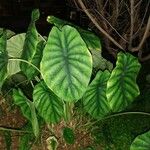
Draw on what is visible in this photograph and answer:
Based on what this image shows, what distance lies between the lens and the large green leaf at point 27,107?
1379 mm

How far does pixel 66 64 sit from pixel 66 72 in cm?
3

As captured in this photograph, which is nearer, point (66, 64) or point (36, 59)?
point (66, 64)

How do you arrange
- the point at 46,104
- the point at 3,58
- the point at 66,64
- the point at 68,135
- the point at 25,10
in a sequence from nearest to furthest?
the point at 66,64
the point at 3,58
the point at 46,104
the point at 68,135
the point at 25,10

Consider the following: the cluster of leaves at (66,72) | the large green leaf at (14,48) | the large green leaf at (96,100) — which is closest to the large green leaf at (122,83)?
the cluster of leaves at (66,72)

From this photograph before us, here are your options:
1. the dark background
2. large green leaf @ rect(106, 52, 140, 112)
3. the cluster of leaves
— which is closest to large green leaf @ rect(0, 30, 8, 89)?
the cluster of leaves

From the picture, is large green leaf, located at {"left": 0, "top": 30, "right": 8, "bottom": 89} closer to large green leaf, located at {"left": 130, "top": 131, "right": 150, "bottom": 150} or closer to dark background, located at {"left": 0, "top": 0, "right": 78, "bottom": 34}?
large green leaf, located at {"left": 130, "top": 131, "right": 150, "bottom": 150}

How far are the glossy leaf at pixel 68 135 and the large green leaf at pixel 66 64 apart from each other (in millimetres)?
444

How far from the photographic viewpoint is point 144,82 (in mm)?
2439

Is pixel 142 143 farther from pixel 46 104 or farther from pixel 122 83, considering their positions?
pixel 46 104

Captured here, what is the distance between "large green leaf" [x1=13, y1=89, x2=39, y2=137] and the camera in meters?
1.38

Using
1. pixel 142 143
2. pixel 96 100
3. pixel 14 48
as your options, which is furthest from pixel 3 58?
pixel 142 143

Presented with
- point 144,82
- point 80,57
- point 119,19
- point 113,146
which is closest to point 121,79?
point 80,57

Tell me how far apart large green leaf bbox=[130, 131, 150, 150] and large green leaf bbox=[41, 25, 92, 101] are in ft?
0.98

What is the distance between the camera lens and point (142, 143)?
1.28m
